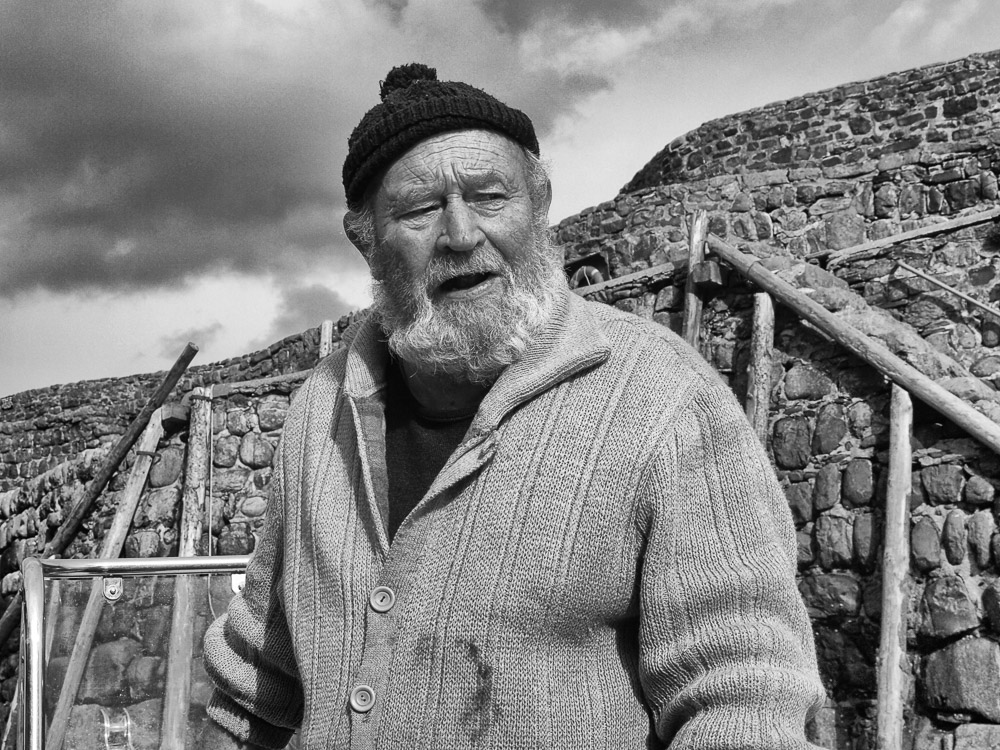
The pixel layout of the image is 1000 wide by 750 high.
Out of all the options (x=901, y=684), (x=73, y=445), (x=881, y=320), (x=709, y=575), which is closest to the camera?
(x=709, y=575)

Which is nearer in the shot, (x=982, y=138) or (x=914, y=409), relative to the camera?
(x=914, y=409)

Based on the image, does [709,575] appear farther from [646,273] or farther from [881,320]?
[646,273]

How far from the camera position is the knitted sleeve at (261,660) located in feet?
5.94

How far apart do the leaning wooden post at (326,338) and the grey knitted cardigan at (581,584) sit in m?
7.14

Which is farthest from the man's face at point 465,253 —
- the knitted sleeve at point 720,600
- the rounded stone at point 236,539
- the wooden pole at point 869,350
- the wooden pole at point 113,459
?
the wooden pole at point 113,459

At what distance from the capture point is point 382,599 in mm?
1488

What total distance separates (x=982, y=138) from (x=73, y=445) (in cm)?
1329

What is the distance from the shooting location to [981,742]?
12.7ft

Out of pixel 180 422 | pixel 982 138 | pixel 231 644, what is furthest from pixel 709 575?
pixel 982 138

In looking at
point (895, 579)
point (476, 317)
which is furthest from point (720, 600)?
point (895, 579)

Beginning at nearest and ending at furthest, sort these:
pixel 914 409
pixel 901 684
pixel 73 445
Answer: pixel 901 684
pixel 914 409
pixel 73 445

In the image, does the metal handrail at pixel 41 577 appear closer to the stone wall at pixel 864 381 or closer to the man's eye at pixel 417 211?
the man's eye at pixel 417 211

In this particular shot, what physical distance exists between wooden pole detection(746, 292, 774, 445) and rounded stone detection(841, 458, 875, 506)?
472 millimetres

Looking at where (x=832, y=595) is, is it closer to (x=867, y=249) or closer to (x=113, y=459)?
(x=867, y=249)
